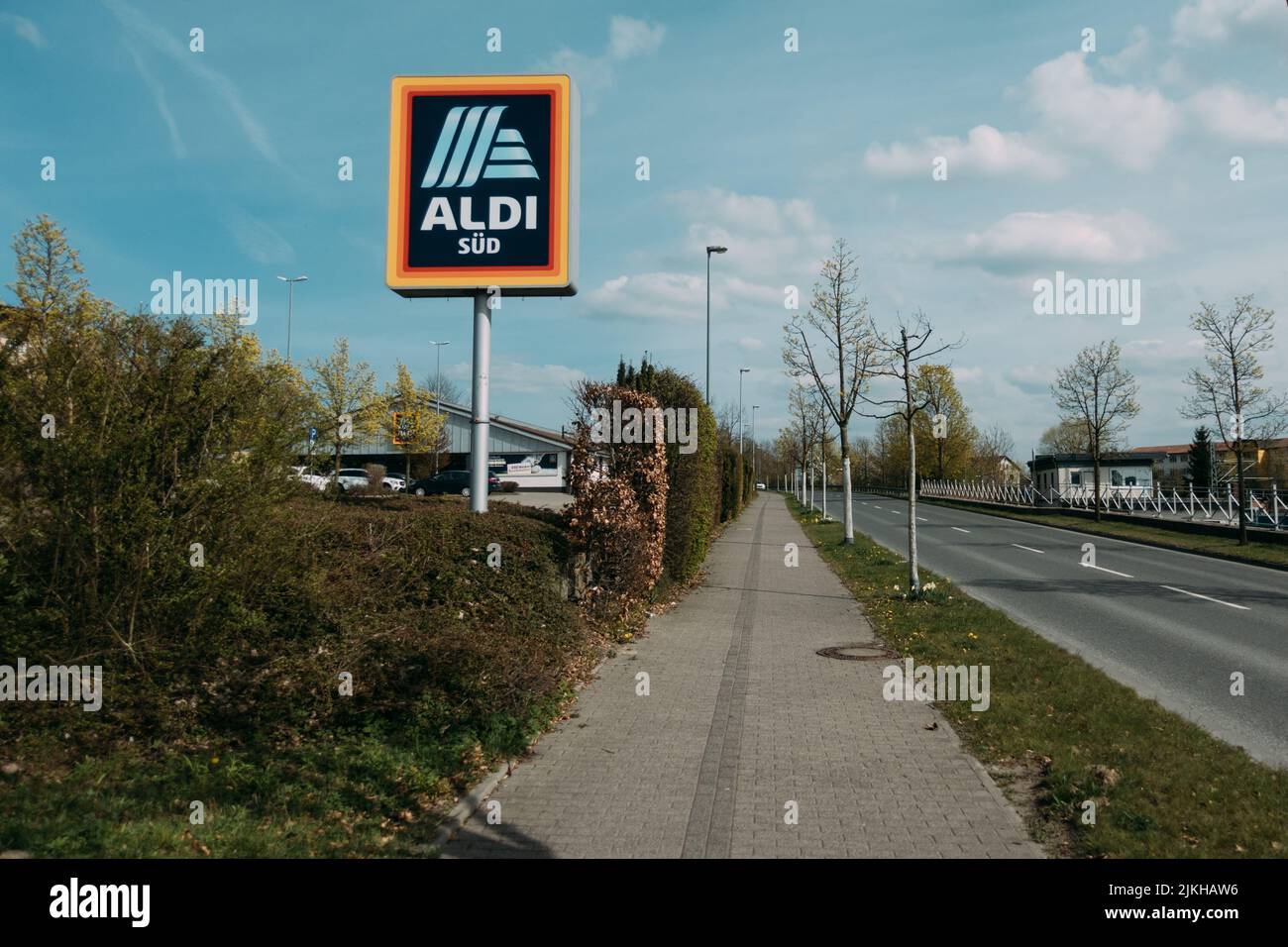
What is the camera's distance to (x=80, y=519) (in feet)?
18.1

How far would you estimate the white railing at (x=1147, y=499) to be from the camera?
30.1 m

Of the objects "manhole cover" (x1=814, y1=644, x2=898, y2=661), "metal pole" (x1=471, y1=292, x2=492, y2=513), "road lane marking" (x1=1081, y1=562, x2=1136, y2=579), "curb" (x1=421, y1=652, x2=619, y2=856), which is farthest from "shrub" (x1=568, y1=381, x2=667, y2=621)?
"road lane marking" (x1=1081, y1=562, x2=1136, y2=579)

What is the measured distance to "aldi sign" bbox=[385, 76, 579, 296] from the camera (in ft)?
35.7

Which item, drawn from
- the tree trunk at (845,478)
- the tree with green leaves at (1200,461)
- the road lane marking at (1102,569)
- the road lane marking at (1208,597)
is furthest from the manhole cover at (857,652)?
the tree with green leaves at (1200,461)

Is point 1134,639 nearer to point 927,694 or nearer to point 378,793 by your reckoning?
point 927,694

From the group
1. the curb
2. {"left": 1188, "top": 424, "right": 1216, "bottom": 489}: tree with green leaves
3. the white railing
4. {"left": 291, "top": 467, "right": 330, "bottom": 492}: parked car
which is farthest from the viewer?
{"left": 1188, "top": 424, "right": 1216, "bottom": 489}: tree with green leaves

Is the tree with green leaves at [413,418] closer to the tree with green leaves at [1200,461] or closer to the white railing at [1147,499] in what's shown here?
the white railing at [1147,499]

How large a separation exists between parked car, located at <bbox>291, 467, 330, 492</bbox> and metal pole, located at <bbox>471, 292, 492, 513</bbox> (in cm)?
275

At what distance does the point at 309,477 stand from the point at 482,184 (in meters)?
5.31

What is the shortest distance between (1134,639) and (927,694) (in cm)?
422

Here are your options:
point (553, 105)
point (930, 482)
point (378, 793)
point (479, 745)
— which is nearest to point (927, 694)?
point (479, 745)

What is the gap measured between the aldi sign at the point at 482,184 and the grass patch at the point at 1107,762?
252 inches

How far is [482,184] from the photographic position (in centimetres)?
1104

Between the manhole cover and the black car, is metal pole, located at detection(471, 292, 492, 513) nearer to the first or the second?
the manhole cover
